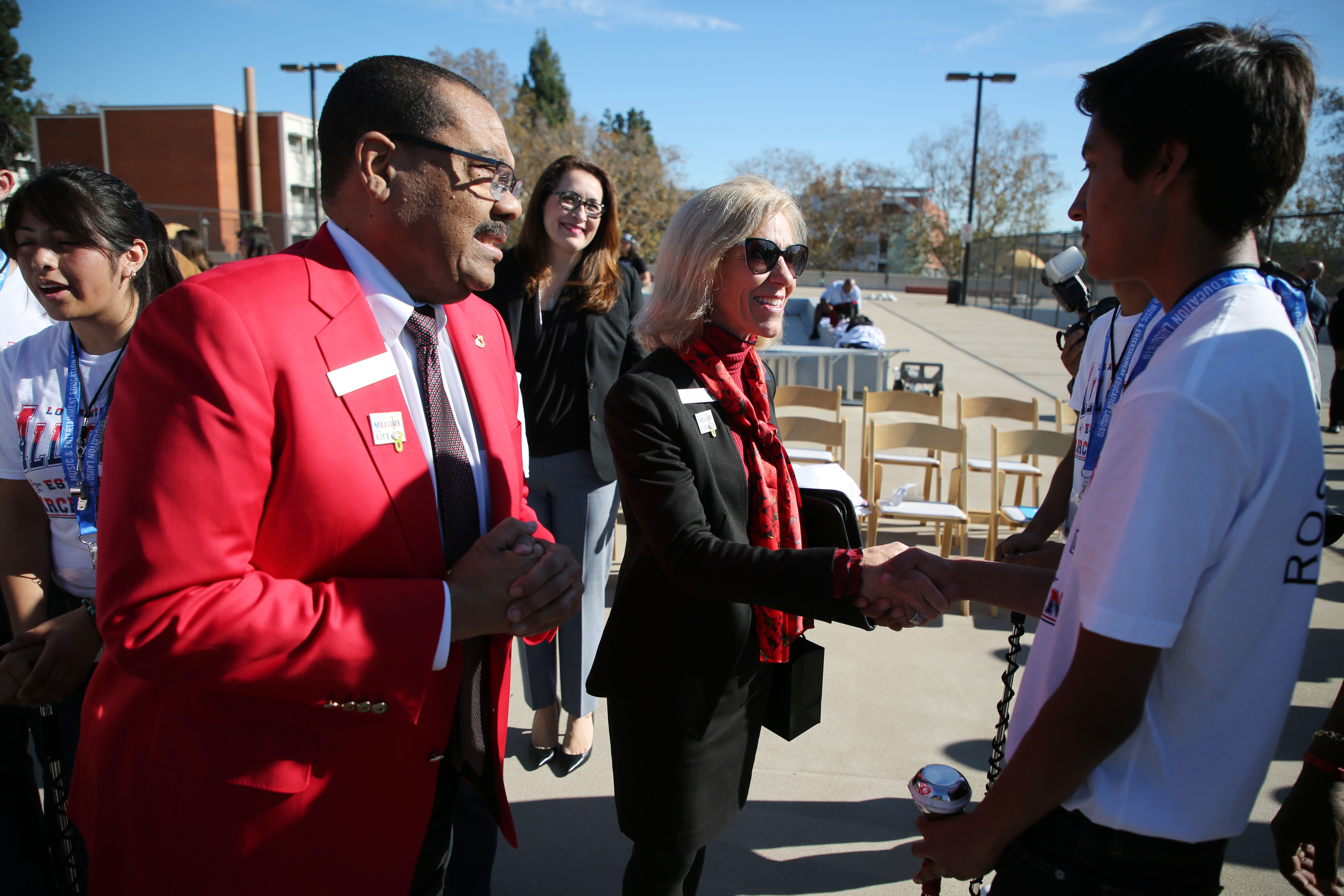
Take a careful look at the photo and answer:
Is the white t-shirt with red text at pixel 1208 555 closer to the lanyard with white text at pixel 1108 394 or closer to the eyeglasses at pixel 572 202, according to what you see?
the lanyard with white text at pixel 1108 394

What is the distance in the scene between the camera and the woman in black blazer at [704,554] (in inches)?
67.6

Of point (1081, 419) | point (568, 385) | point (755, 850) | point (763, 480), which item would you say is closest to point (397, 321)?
point (763, 480)

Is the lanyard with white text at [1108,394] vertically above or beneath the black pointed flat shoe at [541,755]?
above

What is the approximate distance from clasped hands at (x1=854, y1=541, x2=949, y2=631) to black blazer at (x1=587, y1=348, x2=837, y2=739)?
0.08m

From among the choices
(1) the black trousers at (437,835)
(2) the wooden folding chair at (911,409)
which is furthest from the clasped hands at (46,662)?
(2) the wooden folding chair at (911,409)

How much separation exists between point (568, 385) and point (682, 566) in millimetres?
1799

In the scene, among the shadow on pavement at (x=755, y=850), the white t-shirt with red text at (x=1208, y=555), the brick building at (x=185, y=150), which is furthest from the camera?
the brick building at (x=185, y=150)

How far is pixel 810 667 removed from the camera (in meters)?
2.06

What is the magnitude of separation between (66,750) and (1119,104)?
290 centimetres

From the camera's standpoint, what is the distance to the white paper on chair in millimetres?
3607

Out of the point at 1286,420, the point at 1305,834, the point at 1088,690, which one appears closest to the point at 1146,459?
the point at 1286,420

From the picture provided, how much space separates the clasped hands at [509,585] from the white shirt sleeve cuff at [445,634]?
0.03ft

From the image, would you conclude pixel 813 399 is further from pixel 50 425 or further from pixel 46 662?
pixel 46 662

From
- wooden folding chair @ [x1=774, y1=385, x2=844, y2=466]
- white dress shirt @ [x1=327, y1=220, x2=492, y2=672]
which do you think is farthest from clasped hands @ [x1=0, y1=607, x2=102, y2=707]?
wooden folding chair @ [x1=774, y1=385, x2=844, y2=466]
